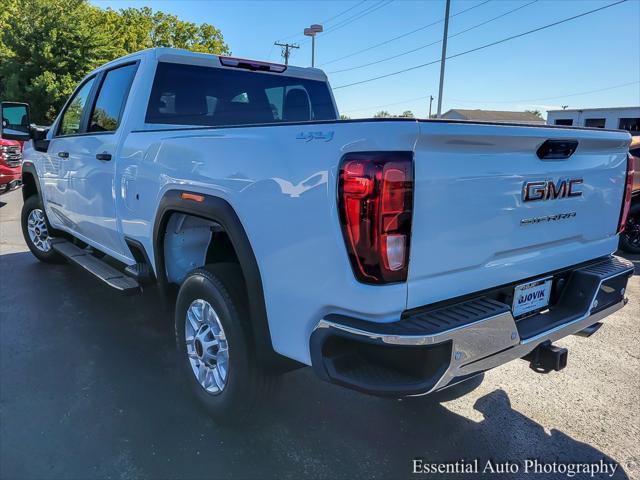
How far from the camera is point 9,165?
9.80 metres

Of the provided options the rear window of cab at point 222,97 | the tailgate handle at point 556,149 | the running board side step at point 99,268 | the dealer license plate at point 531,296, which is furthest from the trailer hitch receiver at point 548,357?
the running board side step at point 99,268

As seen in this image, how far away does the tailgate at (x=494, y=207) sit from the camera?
1922 mm

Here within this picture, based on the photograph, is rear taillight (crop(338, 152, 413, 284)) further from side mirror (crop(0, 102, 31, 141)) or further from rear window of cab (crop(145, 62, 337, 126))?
side mirror (crop(0, 102, 31, 141))

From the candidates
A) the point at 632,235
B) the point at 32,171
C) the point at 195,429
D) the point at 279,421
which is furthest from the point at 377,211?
the point at 632,235

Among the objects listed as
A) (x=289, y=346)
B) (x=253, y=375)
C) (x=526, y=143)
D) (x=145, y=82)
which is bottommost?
(x=253, y=375)

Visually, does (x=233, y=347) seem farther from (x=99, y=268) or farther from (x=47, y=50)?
(x=47, y=50)

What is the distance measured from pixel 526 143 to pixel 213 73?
2657 millimetres

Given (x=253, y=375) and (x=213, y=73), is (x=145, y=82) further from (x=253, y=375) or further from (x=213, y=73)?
(x=253, y=375)

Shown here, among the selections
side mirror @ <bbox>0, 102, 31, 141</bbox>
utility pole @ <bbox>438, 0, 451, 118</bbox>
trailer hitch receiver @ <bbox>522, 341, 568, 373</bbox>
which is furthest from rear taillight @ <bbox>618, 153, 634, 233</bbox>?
utility pole @ <bbox>438, 0, 451, 118</bbox>

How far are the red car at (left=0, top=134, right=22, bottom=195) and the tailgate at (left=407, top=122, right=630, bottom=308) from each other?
33.7 feet

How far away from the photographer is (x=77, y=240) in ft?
17.5

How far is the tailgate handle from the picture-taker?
2.30m

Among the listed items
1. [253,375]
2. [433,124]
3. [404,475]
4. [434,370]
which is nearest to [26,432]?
[253,375]

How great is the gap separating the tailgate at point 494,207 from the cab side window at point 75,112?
3945 mm
